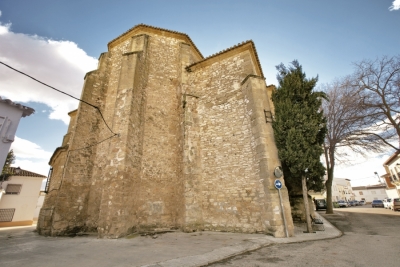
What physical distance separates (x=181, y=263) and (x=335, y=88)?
19419mm

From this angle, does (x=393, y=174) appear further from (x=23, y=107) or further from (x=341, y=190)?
(x=23, y=107)

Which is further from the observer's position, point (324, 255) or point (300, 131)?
point (300, 131)

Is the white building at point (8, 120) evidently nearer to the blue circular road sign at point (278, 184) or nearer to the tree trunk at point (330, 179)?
the blue circular road sign at point (278, 184)

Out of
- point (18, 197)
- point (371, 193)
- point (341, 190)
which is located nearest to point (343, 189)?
point (341, 190)

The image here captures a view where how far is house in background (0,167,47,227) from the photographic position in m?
18.0

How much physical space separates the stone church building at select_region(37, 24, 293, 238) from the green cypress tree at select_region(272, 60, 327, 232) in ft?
2.18

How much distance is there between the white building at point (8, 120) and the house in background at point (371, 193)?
75.1 m

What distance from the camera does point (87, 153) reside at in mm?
9289

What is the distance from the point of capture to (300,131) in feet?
28.0

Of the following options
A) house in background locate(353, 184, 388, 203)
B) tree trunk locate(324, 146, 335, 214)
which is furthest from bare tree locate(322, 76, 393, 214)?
house in background locate(353, 184, 388, 203)

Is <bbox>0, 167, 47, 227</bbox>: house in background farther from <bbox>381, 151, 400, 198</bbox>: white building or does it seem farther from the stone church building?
<bbox>381, 151, 400, 198</bbox>: white building

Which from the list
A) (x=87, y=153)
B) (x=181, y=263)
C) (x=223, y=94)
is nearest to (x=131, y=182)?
(x=87, y=153)

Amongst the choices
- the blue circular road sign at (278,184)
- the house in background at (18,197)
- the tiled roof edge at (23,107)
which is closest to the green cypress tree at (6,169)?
the house in background at (18,197)

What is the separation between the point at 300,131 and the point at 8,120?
38.1ft
